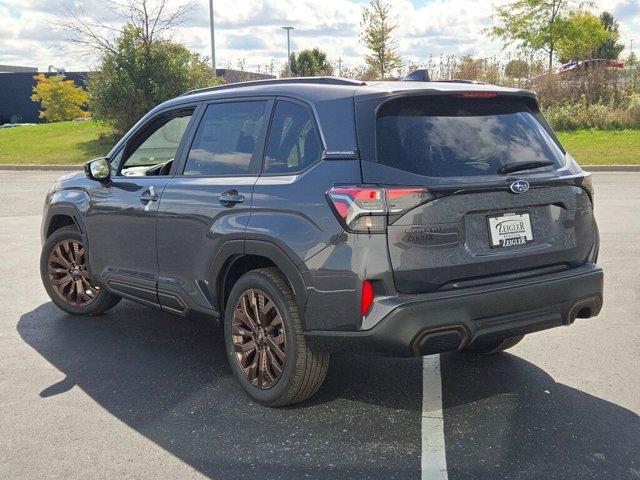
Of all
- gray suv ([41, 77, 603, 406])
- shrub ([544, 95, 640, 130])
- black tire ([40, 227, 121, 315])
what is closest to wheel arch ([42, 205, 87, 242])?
black tire ([40, 227, 121, 315])

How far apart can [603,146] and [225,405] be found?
18.6m

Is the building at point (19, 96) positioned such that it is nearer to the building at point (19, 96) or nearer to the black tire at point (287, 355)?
the building at point (19, 96)

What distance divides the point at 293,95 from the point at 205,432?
1.90 m

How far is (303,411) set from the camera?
13.6 ft

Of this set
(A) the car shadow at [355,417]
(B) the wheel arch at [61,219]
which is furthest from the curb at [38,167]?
(A) the car shadow at [355,417]

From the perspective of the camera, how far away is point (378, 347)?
365 centimetres

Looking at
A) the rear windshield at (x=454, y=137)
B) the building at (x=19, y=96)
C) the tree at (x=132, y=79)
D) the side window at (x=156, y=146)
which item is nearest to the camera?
the rear windshield at (x=454, y=137)

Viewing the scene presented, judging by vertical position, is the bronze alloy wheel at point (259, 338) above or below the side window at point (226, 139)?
below

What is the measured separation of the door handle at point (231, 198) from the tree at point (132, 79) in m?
20.3

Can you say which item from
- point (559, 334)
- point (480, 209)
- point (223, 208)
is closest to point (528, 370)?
point (559, 334)

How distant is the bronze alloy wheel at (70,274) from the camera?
6145 millimetres

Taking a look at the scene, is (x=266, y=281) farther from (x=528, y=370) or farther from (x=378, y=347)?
(x=528, y=370)

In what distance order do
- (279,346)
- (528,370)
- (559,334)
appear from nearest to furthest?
(279,346), (528,370), (559,334)

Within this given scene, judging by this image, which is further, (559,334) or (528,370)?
(559,334)
